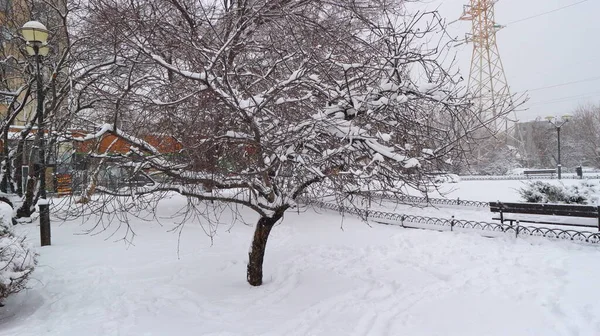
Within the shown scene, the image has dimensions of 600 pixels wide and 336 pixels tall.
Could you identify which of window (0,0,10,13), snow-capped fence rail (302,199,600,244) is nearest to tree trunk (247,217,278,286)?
snow-capped fence rail (302,199,600,244)

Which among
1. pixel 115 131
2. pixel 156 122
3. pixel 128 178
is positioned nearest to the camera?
pixel 115 131

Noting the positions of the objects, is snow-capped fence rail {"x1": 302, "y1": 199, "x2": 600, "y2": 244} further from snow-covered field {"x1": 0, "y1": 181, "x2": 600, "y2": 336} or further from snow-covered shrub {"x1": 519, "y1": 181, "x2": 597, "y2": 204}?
snow-covered shrub {"x1": 519, "y1": 181, "x2": 597, "y2": 204}

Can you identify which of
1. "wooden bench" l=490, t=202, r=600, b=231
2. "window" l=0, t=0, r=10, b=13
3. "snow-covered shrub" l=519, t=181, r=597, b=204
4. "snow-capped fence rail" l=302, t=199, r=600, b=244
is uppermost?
"window" l=0, t=0, r=10, b=13

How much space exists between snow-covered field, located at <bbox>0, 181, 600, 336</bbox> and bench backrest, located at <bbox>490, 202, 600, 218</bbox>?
1.37 meters

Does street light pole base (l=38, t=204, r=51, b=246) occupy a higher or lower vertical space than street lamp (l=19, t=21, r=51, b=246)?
lower

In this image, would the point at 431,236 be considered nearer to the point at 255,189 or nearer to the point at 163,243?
the point at 255,189

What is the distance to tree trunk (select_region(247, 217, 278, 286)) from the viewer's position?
602cm

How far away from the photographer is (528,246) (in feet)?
26.1

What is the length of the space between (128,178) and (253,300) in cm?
255

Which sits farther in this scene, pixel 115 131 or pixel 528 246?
pixel 528 246

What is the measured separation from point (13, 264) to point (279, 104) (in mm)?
4275

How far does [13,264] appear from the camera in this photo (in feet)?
17.1

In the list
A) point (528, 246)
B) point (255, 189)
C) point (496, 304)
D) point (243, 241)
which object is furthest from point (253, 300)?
point (528, 246)

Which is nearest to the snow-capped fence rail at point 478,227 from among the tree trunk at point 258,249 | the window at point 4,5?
the tree trunk at point 258,249
